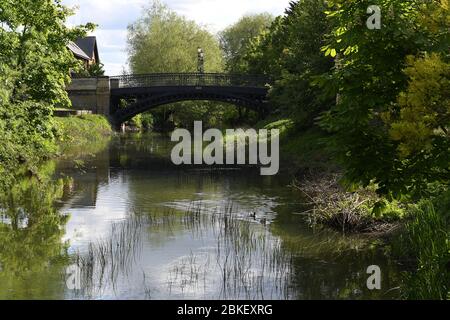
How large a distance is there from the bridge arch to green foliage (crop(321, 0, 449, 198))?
2028 inches

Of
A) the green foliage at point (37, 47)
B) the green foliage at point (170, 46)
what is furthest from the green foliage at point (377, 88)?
the green foliage at point (170, 46)

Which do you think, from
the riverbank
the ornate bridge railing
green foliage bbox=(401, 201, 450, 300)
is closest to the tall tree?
the ornate bridge railing

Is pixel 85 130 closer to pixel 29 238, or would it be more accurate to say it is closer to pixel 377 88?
pixel 29 238

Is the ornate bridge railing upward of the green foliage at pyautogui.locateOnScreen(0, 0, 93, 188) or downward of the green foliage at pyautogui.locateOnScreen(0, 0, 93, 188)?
upward

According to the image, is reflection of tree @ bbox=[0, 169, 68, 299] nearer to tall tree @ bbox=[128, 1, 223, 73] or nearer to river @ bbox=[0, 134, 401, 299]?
river @ bbox=[0, 134, 401, 299]

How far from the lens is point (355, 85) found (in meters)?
9.84

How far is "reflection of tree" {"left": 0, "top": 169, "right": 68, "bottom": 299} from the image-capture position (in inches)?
486

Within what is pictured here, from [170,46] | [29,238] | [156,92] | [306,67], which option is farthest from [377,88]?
[170,46]

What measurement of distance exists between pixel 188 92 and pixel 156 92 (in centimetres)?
387

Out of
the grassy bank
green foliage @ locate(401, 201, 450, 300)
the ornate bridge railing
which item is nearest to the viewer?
green foliage @ locate(401, 201, 450, 300)

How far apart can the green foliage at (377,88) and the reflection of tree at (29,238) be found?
6.54m

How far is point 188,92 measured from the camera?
6562 centimetres

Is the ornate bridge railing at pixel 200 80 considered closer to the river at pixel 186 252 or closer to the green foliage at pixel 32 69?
the green foliage at pixel 32 69
